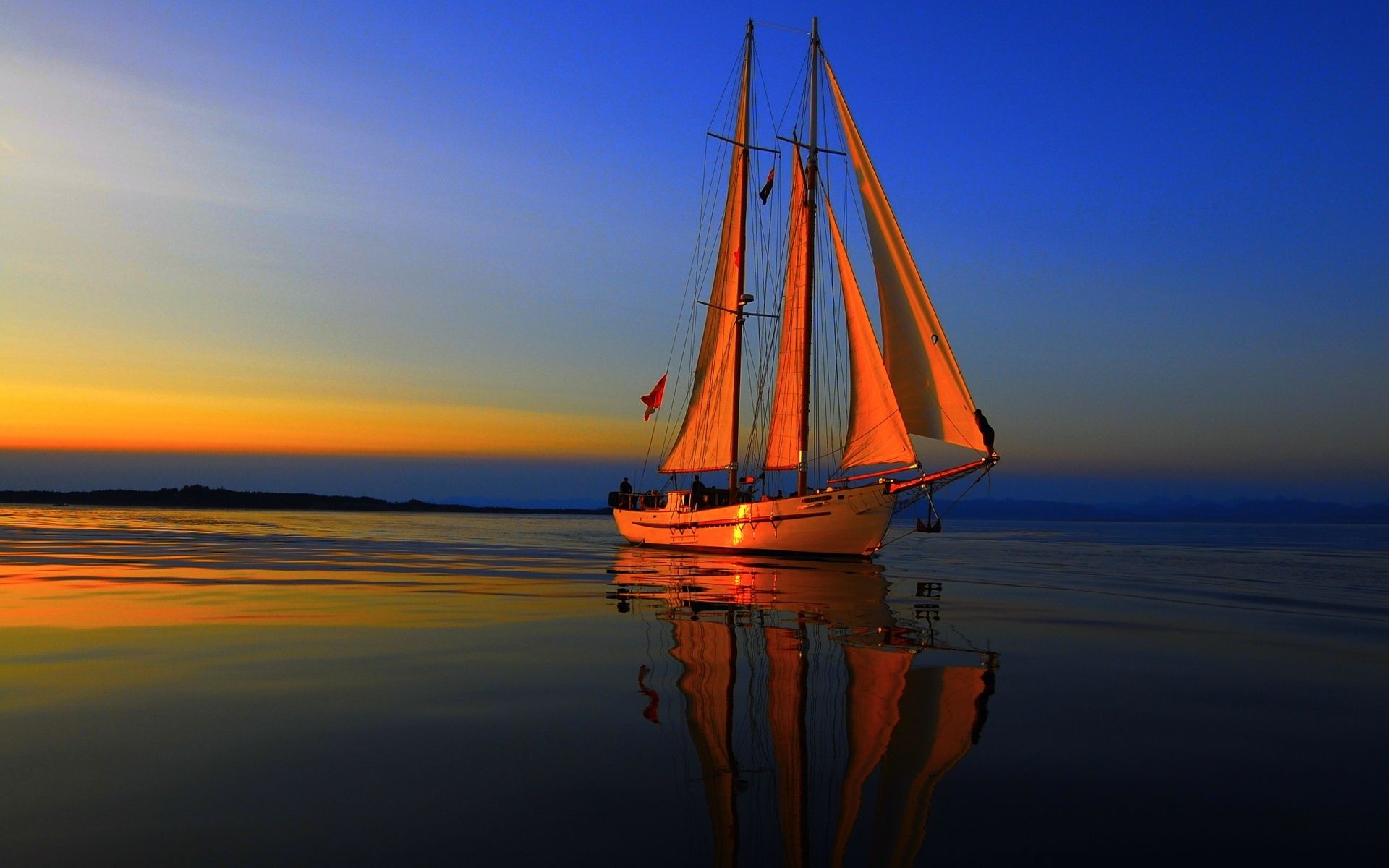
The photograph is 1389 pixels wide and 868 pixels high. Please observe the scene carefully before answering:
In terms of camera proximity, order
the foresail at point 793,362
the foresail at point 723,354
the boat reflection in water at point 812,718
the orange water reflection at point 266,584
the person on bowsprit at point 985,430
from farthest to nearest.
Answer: the foresail at point 723,354
the foresail at point 793,362
the person on bowsprit at point 985,430
the orange water reflection at point 266,584
the boat reflection in water at point 812,718

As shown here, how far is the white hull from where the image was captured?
1289 inches

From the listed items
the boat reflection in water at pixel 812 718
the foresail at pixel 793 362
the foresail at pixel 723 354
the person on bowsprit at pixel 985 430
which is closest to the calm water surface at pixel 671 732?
the boat reflection in water at pixel 812 718

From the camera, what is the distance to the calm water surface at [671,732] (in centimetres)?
487

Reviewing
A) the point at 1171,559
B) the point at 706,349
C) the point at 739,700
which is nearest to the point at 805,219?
the point at 706,349

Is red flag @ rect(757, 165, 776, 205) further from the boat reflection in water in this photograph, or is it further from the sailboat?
the boat reflection in water

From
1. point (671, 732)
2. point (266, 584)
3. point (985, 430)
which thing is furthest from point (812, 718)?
point (985, 430)

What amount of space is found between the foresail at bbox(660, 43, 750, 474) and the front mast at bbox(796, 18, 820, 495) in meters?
4.36

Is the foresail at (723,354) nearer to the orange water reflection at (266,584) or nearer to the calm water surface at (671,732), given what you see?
the orange water reflection at (266,584)

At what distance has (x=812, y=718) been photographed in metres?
7.49

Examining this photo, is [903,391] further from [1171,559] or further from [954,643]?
[954,643]

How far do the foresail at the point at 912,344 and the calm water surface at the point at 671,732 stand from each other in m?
14.6

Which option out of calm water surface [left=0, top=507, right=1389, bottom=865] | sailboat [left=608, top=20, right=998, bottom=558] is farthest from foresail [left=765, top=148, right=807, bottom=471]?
calm water surface [left=0, top=507, right=1389, bottom=865]

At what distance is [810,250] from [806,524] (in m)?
11.7

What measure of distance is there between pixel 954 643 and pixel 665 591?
27.7 feet
